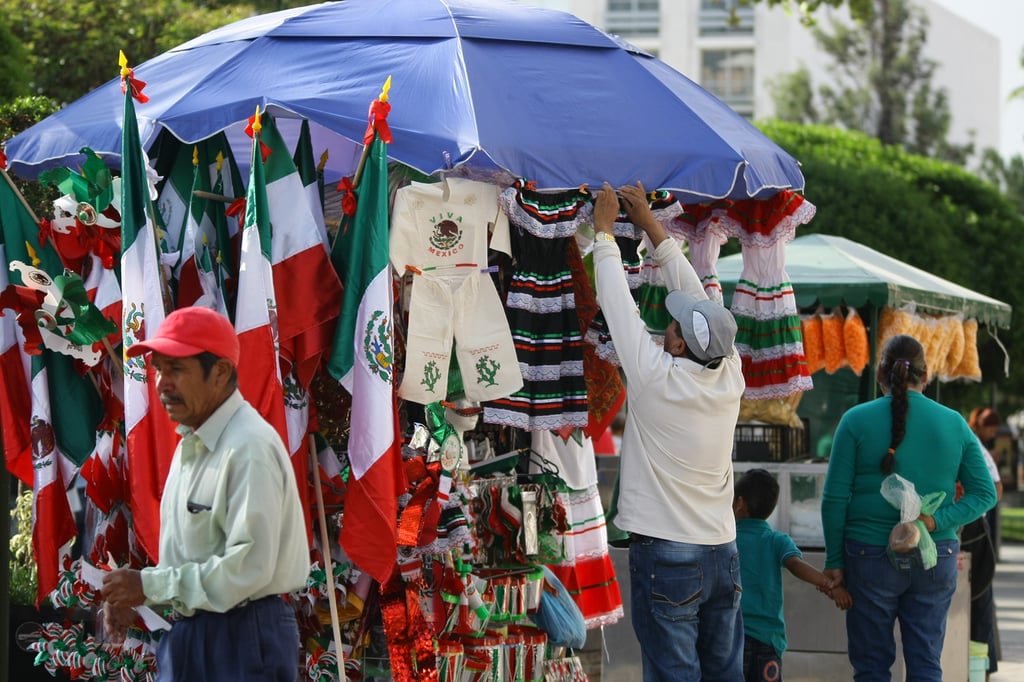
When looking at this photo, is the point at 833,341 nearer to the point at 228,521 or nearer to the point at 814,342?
the point at 814,342

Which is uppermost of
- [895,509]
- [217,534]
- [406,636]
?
[217,534]

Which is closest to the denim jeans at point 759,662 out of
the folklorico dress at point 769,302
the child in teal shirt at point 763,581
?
the child in teal shirt at point 763,581

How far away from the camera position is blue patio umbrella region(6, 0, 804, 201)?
20.1 ft

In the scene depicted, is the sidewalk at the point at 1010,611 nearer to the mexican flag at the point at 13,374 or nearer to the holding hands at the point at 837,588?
the holding hands at the point at 837,588

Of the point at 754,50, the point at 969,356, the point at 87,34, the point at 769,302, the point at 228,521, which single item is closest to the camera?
the point at 228,521

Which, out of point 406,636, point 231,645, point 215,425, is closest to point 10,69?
point 406,636

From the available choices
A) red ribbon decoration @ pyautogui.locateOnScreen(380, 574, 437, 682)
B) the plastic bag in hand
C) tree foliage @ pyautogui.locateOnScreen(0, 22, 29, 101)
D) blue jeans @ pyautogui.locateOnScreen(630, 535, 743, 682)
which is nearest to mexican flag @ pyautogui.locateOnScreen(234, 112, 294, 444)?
red ribbon decoration @ pyautogui.locateOnScreen(380, 574, 437, 682)

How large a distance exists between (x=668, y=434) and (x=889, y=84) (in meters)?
50.2

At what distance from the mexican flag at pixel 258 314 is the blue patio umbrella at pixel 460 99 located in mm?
388

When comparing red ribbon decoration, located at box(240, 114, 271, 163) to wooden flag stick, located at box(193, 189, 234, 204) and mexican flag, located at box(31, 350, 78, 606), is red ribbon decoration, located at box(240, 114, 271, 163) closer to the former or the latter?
wooden flag stick, located at box(193, 189, 234, 204)

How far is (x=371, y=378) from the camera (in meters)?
5.96

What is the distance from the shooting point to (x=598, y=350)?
22.9 ft

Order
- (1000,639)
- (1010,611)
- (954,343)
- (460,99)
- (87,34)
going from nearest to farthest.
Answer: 1. (460,99)
2. (954,343)
3. (1000,639)
4. (87,34)
5. (1010,611)

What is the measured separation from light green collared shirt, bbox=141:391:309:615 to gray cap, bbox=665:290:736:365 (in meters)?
2.16
